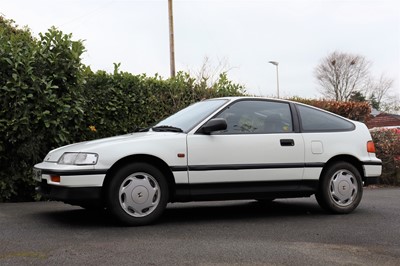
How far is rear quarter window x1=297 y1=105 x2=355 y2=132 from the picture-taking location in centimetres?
662

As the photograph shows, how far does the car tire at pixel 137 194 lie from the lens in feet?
18.0

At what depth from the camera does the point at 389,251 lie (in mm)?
4691

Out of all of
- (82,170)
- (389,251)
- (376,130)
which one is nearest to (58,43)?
(82,170)

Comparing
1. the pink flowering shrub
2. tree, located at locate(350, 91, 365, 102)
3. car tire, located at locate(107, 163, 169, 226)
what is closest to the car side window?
car tire, located at locate(107, 163, 169, 226)

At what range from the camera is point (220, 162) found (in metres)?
5.93

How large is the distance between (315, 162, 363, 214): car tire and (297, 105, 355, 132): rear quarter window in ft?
1.61

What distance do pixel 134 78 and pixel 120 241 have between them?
481 centimetres

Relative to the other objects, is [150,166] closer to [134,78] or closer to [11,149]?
[11,149]

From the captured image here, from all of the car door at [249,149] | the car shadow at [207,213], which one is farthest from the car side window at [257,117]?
the car shadow at [207,213]

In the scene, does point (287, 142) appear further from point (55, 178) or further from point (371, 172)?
point (55, 178)

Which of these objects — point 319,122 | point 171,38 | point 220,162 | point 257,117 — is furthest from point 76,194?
point 171,38

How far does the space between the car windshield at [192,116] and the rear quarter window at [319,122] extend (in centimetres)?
109

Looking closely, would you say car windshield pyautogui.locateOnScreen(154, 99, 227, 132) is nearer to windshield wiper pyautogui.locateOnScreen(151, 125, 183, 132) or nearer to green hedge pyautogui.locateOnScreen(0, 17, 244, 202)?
windshield wiper pyautogui.locateOnScreen(151, 125, 183, 132)

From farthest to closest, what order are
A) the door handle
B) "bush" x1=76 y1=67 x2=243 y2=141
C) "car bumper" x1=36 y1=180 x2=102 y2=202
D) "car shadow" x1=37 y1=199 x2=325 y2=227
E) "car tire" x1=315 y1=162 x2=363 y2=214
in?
"bush" x1=76 y1=67 x2=243 y2=141
"car tire" x1=315 y1=162 x2=363 y2=214
the door handle
"car shadow" x1=37 y1=199 x2=325 y2=227
"car bumper" x1=36 y1=180 x2=102 y2=202
